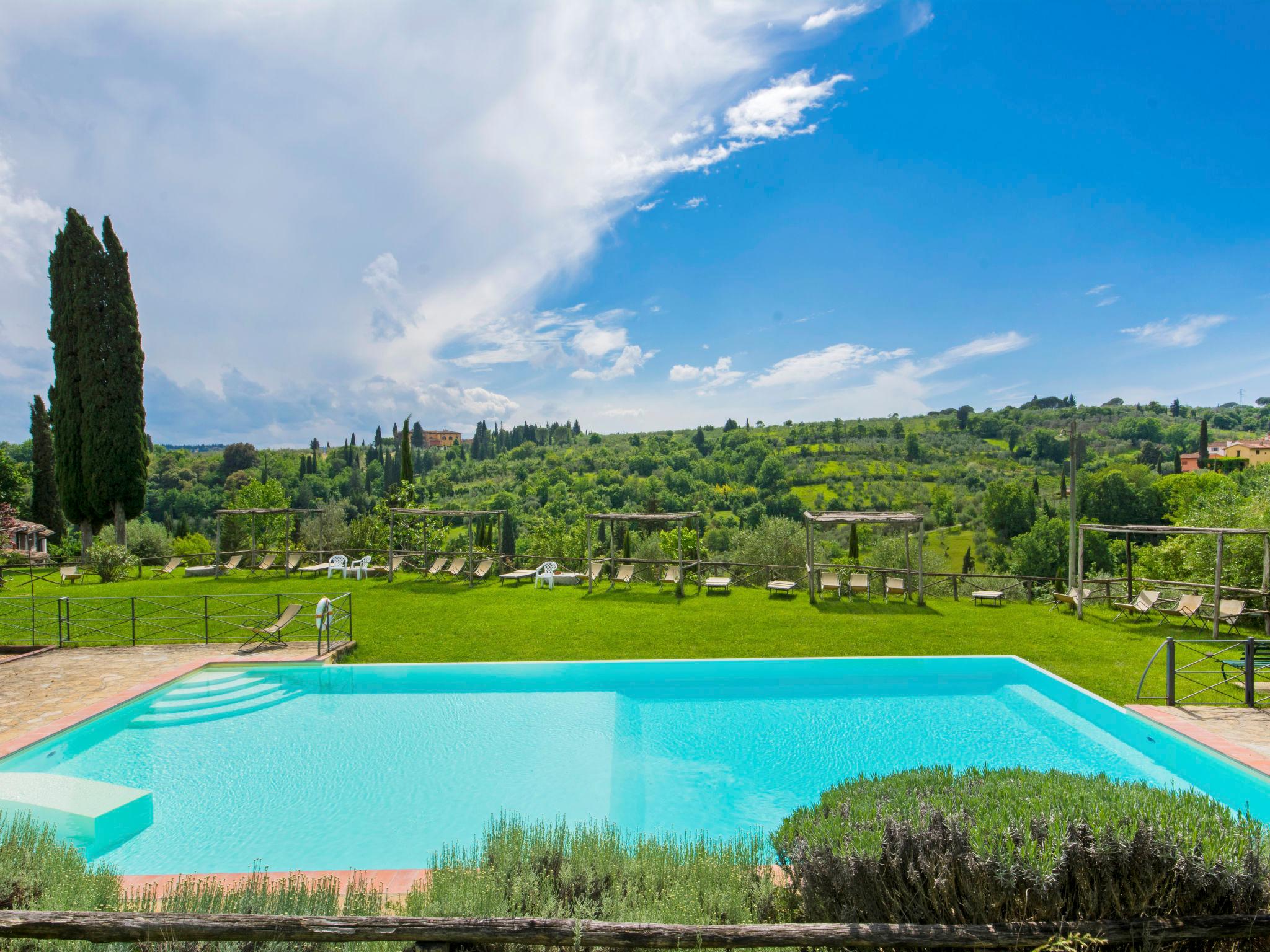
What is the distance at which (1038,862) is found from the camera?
2.44 meters

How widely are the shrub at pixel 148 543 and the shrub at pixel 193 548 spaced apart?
29cm

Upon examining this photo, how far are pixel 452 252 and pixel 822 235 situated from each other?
11594 mm

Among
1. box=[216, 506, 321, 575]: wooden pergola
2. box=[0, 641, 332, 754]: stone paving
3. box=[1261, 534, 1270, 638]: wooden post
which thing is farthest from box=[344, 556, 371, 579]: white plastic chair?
box=[1261, 534, 1270, 638]: wooden post

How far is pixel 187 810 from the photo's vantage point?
16.5 feet

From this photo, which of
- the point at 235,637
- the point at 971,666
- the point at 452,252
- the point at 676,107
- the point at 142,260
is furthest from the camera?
the point at 142,260

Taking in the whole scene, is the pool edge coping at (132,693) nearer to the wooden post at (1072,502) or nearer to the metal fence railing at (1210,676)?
the metal fence railing at (1210,676)

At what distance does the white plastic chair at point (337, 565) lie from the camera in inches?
673

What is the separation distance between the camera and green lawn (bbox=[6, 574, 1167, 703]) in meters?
9.11

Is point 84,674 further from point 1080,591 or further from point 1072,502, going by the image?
point 1072,502

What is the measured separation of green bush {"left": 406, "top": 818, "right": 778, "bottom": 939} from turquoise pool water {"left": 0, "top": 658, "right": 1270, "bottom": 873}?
4.92ft

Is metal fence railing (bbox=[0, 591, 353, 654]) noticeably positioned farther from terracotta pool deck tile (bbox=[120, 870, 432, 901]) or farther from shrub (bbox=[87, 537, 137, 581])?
terracotta pool deck tile (bbox=[120, 870, 432, 901])

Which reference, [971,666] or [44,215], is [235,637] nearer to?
[971,666]

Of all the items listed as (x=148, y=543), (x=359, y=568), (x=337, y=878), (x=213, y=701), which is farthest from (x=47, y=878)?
(x=148, y=543)

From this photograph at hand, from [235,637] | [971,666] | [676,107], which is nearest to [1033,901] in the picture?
[971,666]
